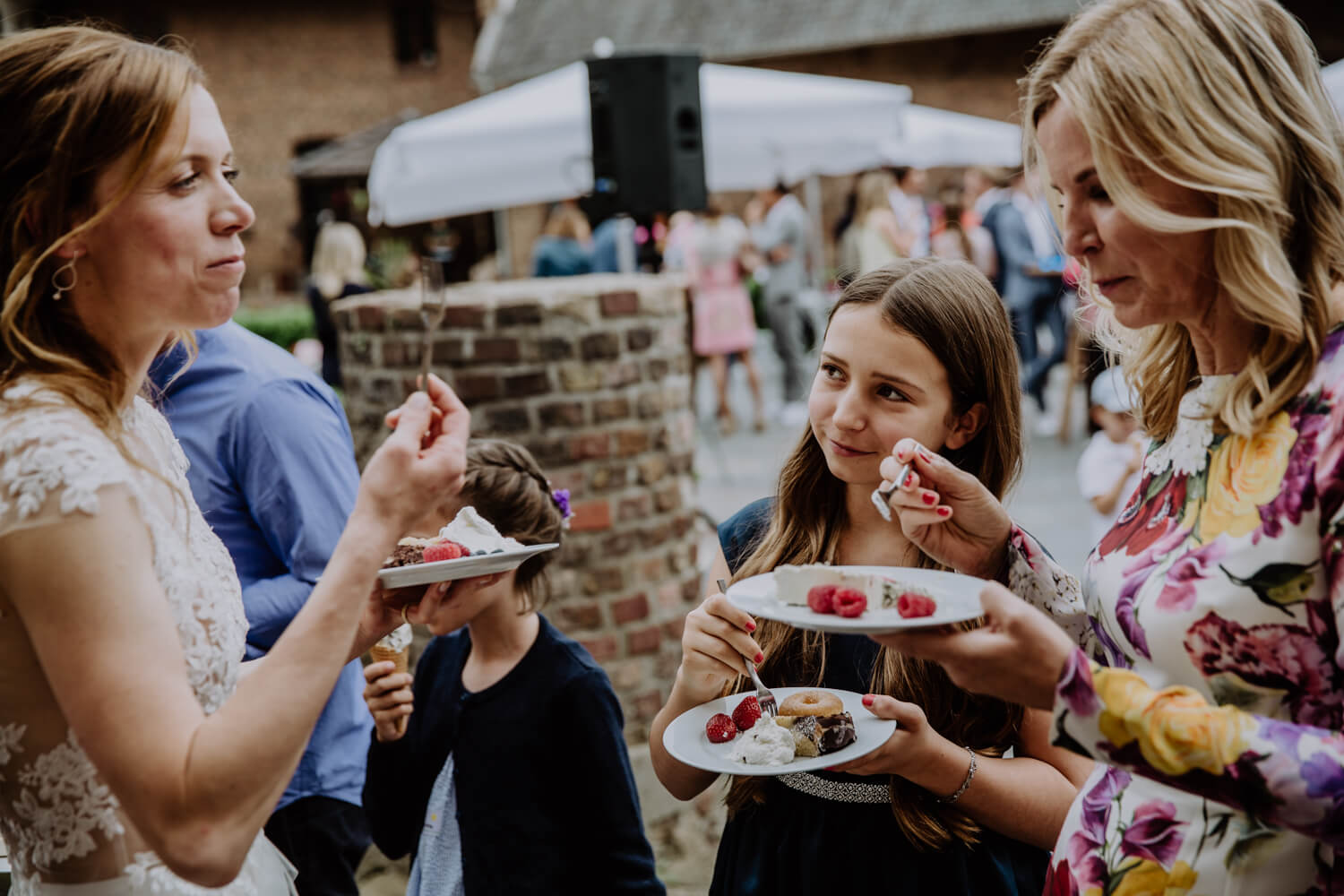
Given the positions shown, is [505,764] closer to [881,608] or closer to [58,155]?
[881,608]

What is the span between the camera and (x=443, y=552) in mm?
1960

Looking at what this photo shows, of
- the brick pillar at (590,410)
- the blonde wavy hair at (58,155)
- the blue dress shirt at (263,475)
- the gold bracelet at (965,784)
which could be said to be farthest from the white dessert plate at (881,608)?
the brick pillar at (590,410)

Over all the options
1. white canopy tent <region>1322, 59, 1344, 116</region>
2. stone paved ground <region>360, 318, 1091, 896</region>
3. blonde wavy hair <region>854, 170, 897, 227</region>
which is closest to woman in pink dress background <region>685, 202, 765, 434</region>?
stone paved ground <region>360, 318, 1091, 896</region>

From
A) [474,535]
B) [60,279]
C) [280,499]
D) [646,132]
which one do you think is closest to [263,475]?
[280,499]

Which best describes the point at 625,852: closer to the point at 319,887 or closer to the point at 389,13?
the point at 319,887

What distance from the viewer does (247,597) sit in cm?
240

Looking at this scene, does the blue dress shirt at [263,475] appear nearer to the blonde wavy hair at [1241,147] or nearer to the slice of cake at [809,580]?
the slice of cake at [809,580]

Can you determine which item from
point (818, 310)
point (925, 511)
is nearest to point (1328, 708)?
point (925, 511)

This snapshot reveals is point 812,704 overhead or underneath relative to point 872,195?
underneath

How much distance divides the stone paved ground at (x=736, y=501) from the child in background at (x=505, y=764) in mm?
631

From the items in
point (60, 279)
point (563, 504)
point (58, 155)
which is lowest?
point (563, 504)

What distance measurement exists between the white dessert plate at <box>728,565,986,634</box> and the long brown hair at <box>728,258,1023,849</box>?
35 centimetres

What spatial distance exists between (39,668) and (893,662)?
1.23 m

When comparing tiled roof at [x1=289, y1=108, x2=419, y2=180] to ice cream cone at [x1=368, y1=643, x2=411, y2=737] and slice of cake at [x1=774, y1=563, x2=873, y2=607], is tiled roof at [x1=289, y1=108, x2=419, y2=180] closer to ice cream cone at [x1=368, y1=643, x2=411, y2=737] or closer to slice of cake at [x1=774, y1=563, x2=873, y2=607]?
ice cream cone at [x1=368, y1=643, x2=411, y2=737]
